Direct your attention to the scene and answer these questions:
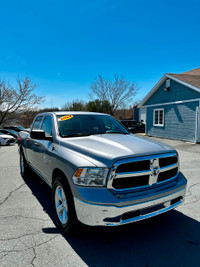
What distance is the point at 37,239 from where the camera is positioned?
2.59 meters

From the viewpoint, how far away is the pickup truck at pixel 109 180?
2.17 m

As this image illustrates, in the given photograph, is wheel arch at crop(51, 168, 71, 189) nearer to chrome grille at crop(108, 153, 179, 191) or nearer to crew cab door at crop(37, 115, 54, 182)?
crew cab door at crop(37, 115, 54, 182)

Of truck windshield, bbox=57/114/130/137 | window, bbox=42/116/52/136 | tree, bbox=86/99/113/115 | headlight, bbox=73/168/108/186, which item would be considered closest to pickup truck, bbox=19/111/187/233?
headlight, bbox=73/168/108/186

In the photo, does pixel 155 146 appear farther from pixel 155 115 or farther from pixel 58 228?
pixel 155 115

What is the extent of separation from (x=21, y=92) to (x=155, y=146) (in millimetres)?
21019

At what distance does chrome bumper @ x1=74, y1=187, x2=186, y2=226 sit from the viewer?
2123mm

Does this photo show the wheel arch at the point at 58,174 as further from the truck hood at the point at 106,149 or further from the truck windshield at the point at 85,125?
the truck windshield at the point at 85,125

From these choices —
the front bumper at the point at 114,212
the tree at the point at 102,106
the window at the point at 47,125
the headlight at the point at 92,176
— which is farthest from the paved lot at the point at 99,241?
the tree at the point at 102,106

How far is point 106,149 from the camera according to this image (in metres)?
2.48

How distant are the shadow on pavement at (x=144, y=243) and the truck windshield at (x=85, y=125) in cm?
151

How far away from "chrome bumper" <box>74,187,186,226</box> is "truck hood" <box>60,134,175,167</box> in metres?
0.49

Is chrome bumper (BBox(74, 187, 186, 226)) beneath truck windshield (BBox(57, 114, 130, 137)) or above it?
beneath

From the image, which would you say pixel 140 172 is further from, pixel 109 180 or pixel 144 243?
pixel 144 243

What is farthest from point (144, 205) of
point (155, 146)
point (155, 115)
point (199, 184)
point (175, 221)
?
point (155, 115)
